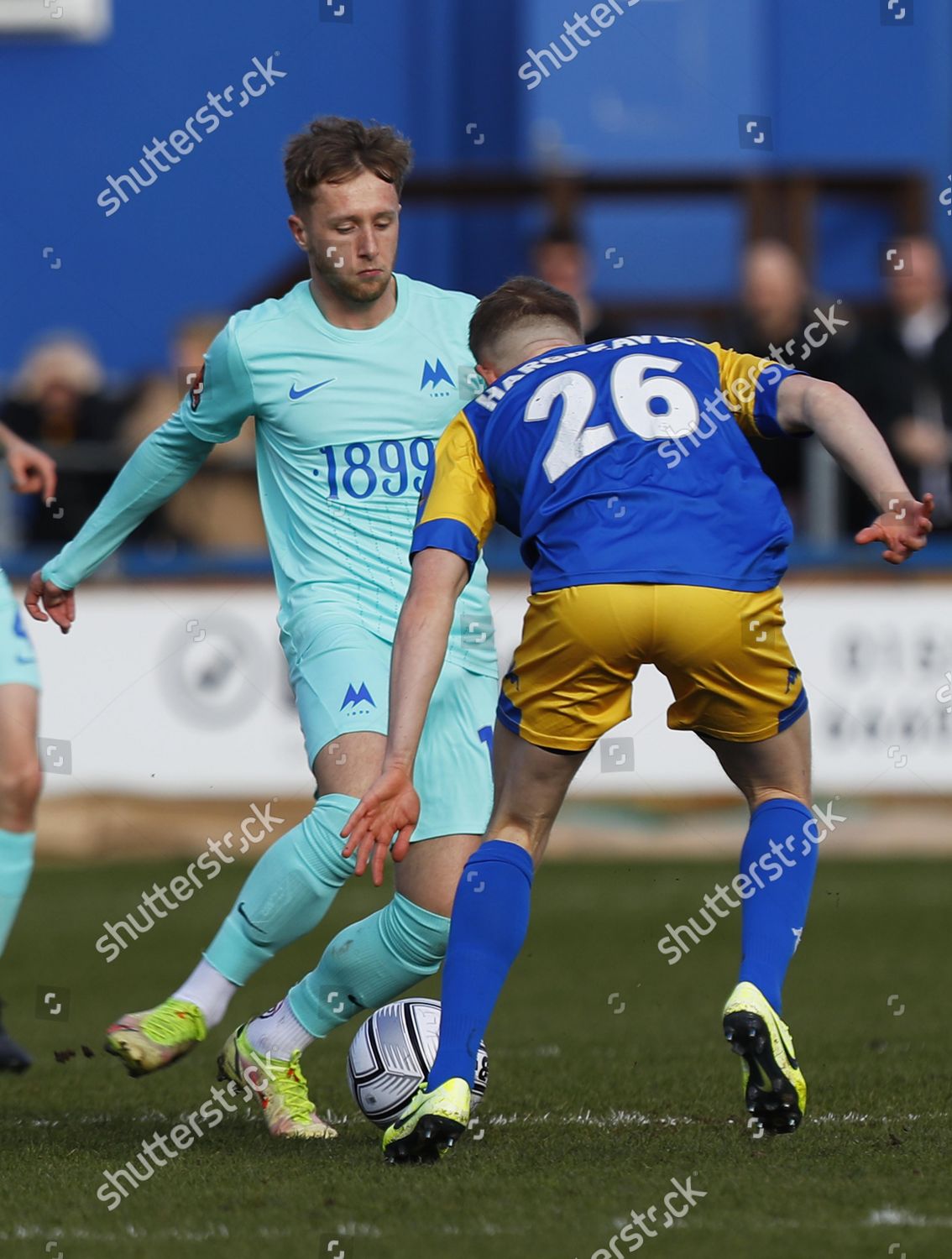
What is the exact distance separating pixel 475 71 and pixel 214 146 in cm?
271

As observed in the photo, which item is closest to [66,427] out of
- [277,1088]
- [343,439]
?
[343,439]

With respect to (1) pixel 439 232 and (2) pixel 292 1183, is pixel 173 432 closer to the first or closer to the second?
(2) pixel 292 1183

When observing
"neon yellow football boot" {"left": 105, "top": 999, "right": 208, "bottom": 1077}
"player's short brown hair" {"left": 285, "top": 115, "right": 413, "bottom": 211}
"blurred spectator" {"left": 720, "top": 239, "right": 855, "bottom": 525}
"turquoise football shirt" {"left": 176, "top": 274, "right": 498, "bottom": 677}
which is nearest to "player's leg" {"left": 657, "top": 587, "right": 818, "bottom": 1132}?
"turquoise football shirt" {"left": 176, "top": 274, "right": 498, "bottom": 677}

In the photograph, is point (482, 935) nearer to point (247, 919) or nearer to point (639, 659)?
point (639, 659)

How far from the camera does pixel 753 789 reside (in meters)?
4.85

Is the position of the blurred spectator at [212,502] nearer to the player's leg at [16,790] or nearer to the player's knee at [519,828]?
the player's leg at [16,790]

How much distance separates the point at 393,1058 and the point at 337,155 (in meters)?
2.17

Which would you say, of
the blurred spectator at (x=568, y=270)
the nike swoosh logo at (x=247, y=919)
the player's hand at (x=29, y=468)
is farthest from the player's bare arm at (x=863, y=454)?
the blurred spectator at (x=568, y=270)

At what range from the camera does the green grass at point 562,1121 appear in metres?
3.94

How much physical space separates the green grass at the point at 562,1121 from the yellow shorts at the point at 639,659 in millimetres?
929

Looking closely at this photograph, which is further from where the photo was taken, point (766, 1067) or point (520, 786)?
point (520, 786)

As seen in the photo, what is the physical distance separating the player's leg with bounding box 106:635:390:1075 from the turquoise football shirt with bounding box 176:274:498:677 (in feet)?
0.54

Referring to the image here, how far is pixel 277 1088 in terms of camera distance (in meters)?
5.33

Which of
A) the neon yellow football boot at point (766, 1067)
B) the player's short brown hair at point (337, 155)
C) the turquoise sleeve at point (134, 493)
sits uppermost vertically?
the player's short brown hair at point (337, 155)
